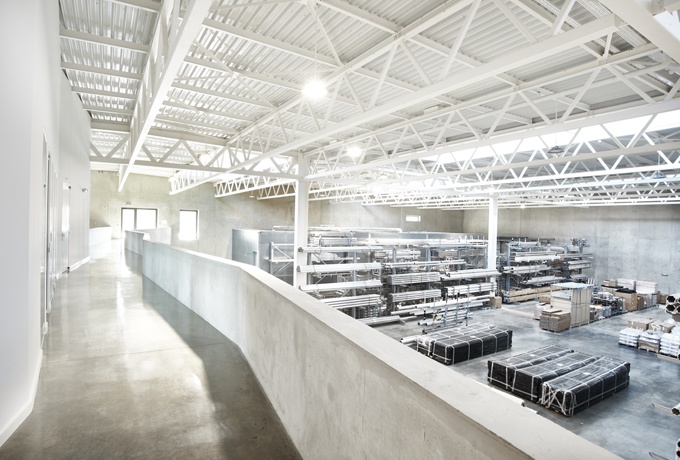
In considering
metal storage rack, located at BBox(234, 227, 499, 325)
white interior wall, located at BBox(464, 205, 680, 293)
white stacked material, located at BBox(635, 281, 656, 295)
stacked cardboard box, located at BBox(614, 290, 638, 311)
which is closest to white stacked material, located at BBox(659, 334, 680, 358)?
metal storage rack, located at BBox(234, 227, 499, 325)

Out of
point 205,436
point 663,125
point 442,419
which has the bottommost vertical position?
point 205,436

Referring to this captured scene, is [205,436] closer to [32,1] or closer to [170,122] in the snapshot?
[32,1]

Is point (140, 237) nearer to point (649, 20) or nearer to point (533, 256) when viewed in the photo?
point (649, 20)

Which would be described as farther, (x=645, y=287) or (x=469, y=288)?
(x=645, y=287)

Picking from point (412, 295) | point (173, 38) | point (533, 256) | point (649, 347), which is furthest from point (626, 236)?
point (173, 38)

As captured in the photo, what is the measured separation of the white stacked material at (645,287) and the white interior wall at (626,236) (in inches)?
79.1

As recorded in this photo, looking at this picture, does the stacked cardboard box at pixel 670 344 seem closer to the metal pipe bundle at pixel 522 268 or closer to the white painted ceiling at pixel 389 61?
the white painted ceiling at pixel 389 61

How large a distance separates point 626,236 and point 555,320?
49.4 feet

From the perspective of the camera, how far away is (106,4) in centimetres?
579

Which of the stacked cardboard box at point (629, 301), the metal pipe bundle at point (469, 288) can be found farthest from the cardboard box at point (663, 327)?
the stacked cardboard box at point (629, 301)

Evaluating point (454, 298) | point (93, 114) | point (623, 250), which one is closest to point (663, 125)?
point (454, 298)

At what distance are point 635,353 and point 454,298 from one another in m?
7.05

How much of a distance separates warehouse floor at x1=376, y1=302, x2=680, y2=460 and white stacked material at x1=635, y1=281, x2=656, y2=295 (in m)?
5.52

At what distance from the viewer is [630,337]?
1341 cm
